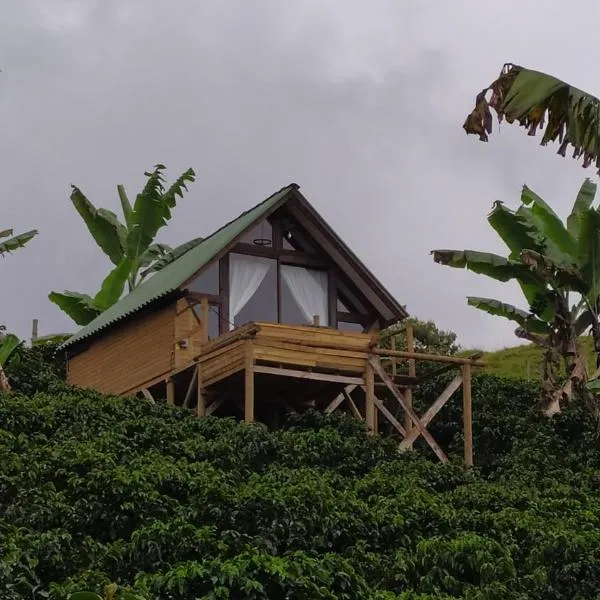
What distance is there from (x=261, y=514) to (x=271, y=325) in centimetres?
719

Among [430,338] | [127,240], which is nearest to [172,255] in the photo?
[127,240]

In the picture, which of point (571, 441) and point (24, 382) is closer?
point (571, 441)

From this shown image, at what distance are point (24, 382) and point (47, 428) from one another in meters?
8.71

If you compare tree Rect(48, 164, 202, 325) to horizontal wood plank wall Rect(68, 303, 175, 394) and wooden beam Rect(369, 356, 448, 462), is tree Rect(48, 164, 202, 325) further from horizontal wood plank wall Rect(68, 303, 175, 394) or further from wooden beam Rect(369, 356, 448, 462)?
wooden beam Rect(369, 356, 448, 462)

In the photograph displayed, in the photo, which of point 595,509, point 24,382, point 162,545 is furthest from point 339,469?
point 24,382

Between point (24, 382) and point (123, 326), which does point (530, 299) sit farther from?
point (24, 382)

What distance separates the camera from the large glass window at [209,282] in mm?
25422

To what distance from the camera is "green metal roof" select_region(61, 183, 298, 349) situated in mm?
25214

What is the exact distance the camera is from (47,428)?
20.9 m

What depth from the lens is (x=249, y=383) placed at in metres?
22.5

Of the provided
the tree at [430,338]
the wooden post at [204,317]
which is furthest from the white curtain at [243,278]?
the tree at [430,338]

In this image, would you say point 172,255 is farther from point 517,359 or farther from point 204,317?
point 517,359

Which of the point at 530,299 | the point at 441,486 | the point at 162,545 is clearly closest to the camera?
the point at 162,545

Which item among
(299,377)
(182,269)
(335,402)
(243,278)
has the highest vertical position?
(182,269)
